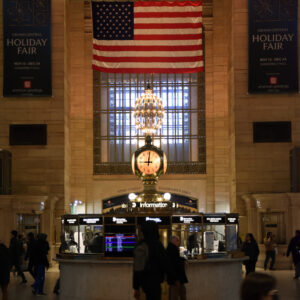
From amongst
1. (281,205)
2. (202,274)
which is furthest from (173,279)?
(281,205)

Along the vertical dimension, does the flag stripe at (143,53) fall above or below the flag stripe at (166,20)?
below

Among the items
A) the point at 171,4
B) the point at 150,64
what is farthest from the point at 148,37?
the point at 171,4

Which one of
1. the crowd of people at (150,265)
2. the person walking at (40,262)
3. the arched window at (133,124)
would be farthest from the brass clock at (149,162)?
the arched window at (133,124)

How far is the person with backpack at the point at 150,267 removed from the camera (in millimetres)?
8625

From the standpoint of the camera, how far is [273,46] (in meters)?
25.6

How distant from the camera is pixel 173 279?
29.6 feet

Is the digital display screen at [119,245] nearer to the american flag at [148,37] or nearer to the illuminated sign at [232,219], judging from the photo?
the illuminated sign at [232,219]

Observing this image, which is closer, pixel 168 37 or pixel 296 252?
pixel 296 252

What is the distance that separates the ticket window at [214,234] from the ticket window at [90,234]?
1.97m

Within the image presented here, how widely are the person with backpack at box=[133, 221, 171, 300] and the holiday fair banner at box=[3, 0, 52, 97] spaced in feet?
58.9

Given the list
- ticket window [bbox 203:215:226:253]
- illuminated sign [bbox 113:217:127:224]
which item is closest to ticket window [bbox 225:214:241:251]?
ticket window [bbox 203:215:226:253]

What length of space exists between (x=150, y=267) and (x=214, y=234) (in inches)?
201

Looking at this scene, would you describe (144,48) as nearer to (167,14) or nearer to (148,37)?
(148,37)

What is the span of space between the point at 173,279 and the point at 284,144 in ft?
57.5
